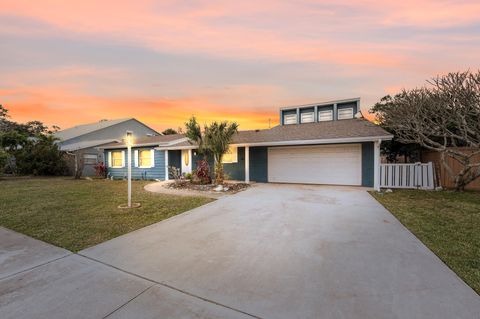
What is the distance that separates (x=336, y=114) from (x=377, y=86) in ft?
13.3

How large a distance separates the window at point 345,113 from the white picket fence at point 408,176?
627 cm

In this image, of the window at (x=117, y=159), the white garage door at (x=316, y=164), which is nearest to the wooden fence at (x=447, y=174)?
the white garage door at (x=316, y=164)

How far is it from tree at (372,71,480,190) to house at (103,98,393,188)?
1.20m

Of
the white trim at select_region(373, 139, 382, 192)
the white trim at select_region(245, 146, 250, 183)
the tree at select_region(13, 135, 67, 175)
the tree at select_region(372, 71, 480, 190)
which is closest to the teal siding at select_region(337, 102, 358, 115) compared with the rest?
the tree at select_region(372, 71, 480, 190)

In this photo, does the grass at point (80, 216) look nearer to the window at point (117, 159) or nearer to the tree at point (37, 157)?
the window at point (117, 159)

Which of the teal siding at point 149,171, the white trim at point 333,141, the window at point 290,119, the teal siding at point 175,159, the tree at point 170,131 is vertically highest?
the tree at point 170,131

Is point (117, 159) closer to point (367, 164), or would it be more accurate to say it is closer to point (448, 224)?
point (367, 164)

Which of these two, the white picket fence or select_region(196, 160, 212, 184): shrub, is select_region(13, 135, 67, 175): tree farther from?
the white picket fence

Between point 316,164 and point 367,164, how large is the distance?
2.34 metres

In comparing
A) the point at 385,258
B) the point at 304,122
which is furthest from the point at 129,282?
the point at 304,122

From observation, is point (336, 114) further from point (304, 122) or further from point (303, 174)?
point (303, 174)

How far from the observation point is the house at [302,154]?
10750mm

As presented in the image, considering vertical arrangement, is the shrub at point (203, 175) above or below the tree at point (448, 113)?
below

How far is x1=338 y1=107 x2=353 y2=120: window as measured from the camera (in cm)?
1594
